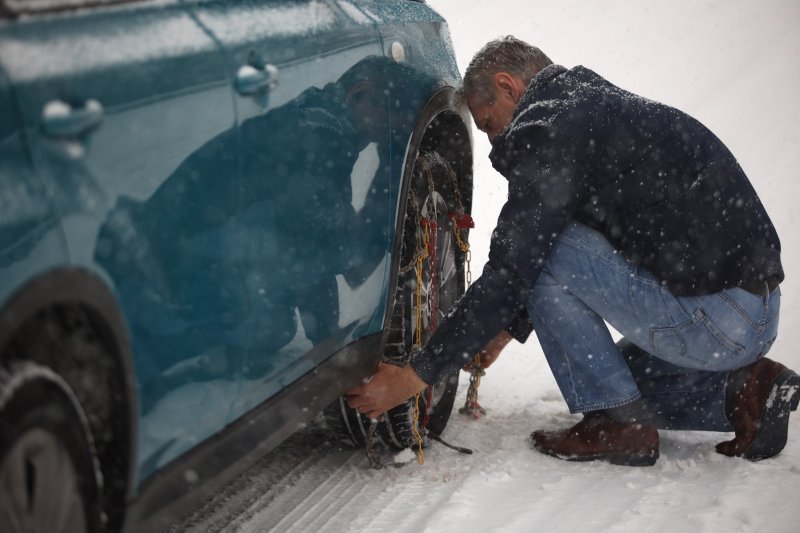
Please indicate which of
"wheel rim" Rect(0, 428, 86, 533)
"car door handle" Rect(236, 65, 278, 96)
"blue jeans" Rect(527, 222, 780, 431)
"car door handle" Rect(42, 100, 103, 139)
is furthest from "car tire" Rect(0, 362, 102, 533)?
"blue jeans" Rect(527, 222, 780, 431)

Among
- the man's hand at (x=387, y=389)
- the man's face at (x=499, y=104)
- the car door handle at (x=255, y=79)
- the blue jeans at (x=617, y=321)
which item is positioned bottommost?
the man's hand at (x=387, y=389)

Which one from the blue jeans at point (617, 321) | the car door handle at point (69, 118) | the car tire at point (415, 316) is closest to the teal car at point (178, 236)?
the car door handle at point (69, 118)

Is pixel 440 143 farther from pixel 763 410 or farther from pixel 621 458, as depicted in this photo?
pixel 763 410

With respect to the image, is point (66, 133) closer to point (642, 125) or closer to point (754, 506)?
point (642, 125)

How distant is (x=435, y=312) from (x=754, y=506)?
120 centimetres

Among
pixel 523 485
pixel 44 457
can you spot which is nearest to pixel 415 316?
pixel 523 485

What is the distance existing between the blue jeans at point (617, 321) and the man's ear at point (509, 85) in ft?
1.48

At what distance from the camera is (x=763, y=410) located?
2.63 meters

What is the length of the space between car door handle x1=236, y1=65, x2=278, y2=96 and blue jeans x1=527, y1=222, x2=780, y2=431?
1163 millimetres

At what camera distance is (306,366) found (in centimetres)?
207

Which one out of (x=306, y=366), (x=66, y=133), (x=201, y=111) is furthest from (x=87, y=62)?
(x=306, y=366)

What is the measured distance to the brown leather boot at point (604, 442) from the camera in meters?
2.67

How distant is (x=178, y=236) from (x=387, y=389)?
3.73 ft

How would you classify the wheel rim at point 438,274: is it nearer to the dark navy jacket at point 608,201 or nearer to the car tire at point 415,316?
the car tire at point 415,316
